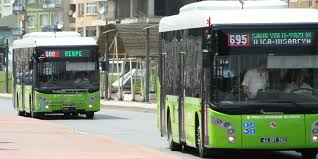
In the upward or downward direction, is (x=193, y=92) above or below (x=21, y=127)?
above

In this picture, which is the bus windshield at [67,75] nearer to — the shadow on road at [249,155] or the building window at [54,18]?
the shadow on road at [249,155]

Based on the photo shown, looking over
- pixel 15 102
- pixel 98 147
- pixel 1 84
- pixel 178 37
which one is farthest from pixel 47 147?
pixel 1 84

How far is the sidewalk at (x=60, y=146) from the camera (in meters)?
19.9

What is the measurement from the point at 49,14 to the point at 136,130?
107 meters

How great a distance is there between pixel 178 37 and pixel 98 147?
3022 mm

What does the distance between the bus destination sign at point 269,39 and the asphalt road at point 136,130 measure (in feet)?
7.75

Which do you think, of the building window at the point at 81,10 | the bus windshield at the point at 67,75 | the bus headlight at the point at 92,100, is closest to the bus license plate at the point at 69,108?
the bus headlight at the point at 92,100

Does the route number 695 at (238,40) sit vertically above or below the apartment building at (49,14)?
above

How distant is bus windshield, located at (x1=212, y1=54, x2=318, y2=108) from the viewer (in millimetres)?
18344

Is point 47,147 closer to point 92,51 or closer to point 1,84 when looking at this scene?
point 92,51

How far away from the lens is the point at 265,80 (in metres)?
18.4

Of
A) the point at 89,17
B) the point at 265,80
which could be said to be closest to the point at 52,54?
the point at 265,80

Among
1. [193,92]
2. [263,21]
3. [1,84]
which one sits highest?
[263,21]

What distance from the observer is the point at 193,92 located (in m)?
19.8
